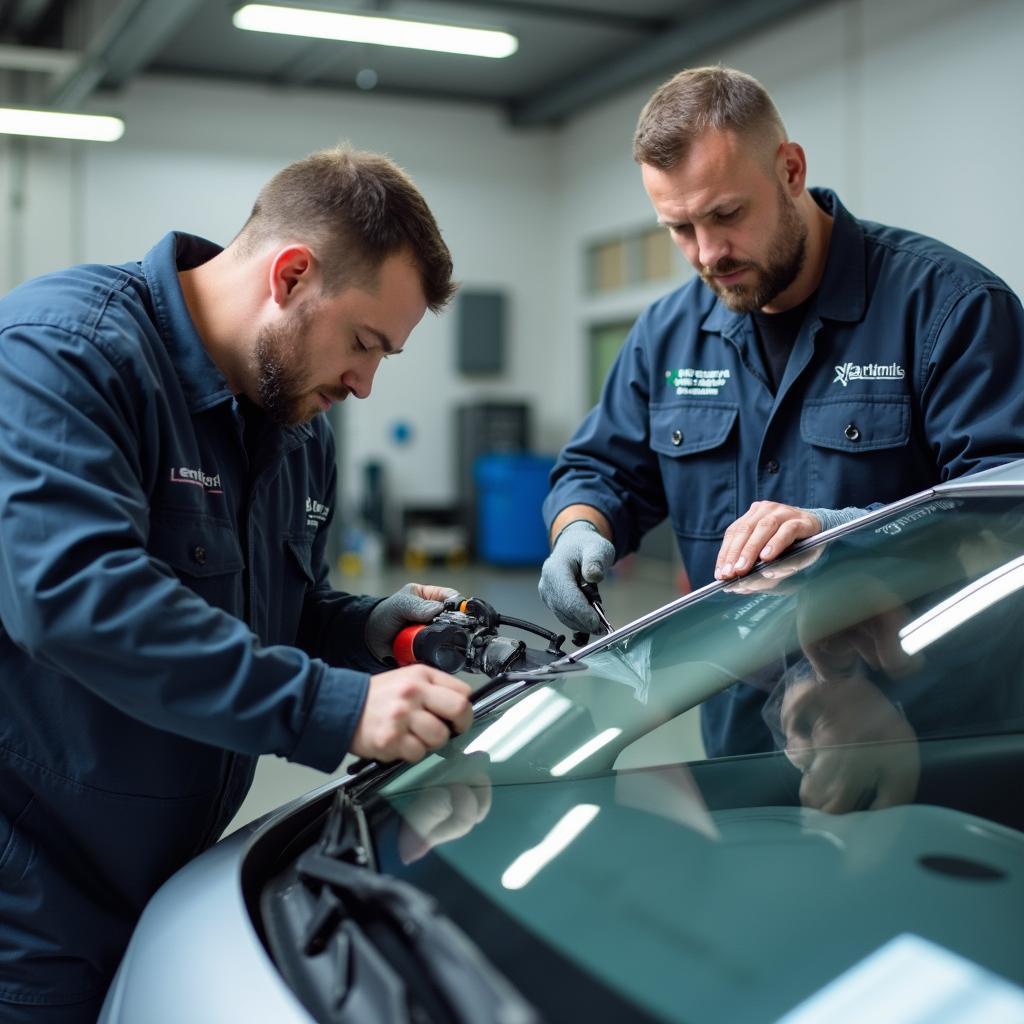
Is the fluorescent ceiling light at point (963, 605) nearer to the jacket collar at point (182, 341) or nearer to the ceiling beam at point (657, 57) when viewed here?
the jacket collar at point (182, 341)

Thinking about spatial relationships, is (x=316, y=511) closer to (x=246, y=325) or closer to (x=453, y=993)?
(x=246, y=325)

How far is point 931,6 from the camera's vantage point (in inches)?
210

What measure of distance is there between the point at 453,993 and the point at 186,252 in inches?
37.9

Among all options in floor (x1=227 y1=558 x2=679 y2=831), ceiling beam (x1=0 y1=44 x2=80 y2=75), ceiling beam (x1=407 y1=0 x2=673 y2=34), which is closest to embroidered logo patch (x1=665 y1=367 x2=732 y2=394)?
floor (x1=227 y1=558 x2=679 y2=831)

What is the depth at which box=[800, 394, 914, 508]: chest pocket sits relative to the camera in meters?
1.69

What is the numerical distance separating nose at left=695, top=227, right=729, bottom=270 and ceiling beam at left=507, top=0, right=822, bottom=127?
4840 mm

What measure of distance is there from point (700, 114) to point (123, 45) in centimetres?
576

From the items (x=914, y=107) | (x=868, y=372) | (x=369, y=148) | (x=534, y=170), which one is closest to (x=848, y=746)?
(x=868, y=372)

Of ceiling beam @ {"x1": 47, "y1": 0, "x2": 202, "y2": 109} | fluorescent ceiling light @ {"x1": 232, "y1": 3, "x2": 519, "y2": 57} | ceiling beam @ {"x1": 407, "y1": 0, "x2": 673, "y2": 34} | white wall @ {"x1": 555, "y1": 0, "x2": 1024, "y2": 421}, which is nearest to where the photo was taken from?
white wall @ {"x1": 555, "y1": 0, "x2": 1024, "y2": 421}

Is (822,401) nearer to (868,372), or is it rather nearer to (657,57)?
(868,372)

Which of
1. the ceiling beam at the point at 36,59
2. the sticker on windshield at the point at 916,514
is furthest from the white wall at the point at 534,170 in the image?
the sticker on windshield at the point at 916,514

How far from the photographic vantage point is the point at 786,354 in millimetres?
1833

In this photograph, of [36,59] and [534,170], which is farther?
[534,170]

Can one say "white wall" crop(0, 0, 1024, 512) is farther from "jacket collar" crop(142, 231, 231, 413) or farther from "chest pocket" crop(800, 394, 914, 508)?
"jacket collar" crop(142, 231, 231, 413)
